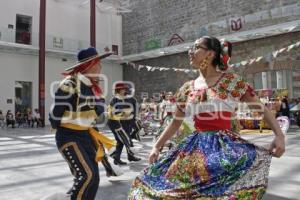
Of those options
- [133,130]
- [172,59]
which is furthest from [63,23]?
[133,130]

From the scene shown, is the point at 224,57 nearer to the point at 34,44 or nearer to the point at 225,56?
the point at 225,56

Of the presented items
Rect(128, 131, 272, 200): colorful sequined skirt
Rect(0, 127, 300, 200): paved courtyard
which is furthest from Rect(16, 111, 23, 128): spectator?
Rect(128, 131, 272, 200): colorful sequined skirt

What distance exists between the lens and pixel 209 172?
218cm

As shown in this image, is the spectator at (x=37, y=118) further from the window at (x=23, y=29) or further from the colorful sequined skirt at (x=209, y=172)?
the colorful sequined skirt at (x=209, y=172)

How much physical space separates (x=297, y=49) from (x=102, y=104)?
518 inches

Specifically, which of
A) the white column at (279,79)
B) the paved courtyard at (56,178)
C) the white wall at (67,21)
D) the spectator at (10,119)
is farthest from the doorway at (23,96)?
the paved courtyard at (56,178)

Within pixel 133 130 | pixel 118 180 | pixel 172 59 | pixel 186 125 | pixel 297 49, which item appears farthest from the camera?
pixel 172 59

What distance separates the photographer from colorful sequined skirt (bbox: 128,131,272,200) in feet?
7.00

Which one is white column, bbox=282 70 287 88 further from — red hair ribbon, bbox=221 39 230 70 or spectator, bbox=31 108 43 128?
red hair ribbon, bbox=221 39 230 70

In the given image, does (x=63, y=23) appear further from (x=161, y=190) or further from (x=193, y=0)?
(x=161, y=190)

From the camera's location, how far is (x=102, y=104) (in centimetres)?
321

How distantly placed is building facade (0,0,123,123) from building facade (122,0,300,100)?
6.31 ft

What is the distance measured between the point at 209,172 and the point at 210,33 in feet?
54.1

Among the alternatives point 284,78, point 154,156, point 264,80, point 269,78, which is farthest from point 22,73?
point 154,156
